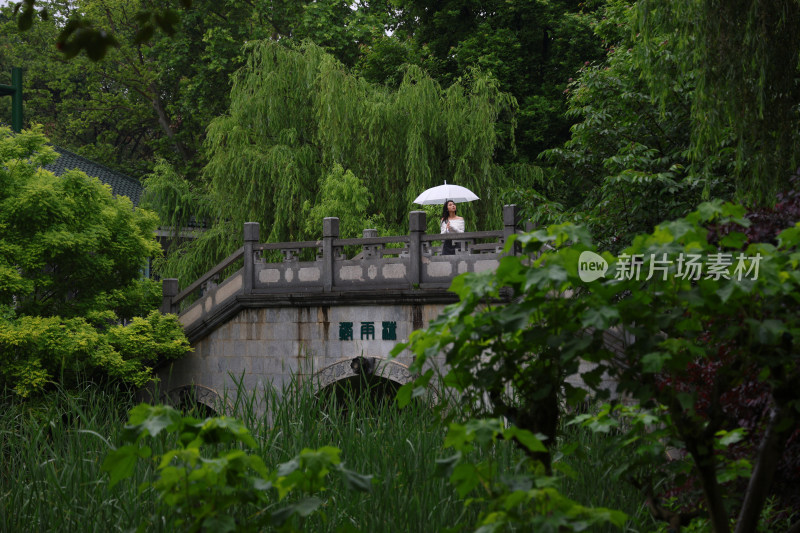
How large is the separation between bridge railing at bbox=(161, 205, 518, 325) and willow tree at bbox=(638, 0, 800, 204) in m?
3.13

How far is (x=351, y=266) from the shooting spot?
1070 centimetres

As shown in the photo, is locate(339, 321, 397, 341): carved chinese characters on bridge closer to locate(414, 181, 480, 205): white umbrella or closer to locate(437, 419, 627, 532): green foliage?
locate(414, 181, 480, 205): white umbrella

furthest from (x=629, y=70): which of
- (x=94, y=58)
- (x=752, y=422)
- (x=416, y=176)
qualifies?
(x=94, y=58)

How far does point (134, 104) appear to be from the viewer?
2162 cm

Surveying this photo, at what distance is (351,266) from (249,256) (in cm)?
153

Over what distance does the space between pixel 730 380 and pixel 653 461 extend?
364 millimetres

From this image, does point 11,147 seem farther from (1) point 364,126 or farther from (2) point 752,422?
(2) point 752,422

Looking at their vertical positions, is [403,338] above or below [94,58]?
below

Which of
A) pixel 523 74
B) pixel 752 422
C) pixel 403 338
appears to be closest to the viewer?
pixel 752 422

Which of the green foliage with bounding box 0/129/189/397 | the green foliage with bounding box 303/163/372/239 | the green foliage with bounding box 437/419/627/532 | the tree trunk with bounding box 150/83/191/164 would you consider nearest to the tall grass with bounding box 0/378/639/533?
the green foliage with bounding box 437/419/627/532

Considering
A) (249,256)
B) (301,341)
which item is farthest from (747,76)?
(249,256)

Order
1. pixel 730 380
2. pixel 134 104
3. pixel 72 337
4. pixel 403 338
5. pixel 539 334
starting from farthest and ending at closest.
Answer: pixel 134 104
pixel 403 338
pixel 72 337
pixel 730 380
pixel 539 334

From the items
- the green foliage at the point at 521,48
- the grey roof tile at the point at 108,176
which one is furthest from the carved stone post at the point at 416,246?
the grey roof tile at the point at 108,176

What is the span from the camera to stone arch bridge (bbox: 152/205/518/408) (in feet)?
33.8
